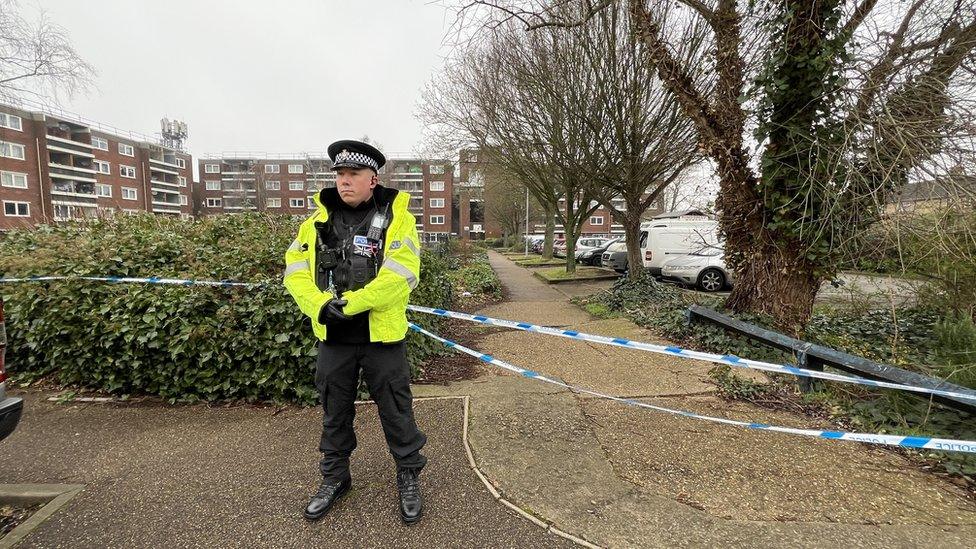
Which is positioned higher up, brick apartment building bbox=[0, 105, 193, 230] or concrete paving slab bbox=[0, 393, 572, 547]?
brick apartment building bbox=[0, 105, 193, 230]

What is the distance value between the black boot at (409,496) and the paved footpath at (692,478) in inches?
19.0

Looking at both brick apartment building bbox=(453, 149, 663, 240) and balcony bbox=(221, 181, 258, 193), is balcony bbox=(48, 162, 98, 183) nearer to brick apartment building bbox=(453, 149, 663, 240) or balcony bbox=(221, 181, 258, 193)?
balcony bbox=(221, 181, 258, 193)

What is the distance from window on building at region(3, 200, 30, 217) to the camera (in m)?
34.5

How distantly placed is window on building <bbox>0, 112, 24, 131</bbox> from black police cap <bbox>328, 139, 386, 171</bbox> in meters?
52.0

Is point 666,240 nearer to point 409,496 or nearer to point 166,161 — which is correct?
point 409,496

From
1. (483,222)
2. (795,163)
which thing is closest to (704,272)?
(795,163)

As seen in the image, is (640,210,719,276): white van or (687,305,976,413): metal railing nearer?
(687,305,976,413): metal railing

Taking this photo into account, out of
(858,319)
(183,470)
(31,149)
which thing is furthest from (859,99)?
(31,149)

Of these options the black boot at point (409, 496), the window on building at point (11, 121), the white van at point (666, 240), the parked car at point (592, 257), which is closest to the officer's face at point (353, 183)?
the black boot at point (409, 496)

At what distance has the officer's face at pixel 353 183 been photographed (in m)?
2.30

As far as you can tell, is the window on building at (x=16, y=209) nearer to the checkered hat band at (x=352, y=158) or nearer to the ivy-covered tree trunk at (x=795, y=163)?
the checkered hat band at (x=352, y=158)

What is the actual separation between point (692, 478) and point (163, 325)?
4.11 metres

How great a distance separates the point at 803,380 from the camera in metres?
3.88

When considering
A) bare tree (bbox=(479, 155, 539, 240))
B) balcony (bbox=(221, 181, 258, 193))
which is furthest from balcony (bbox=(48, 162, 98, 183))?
bare tree (bbox=(479, 155, 539, 240))
